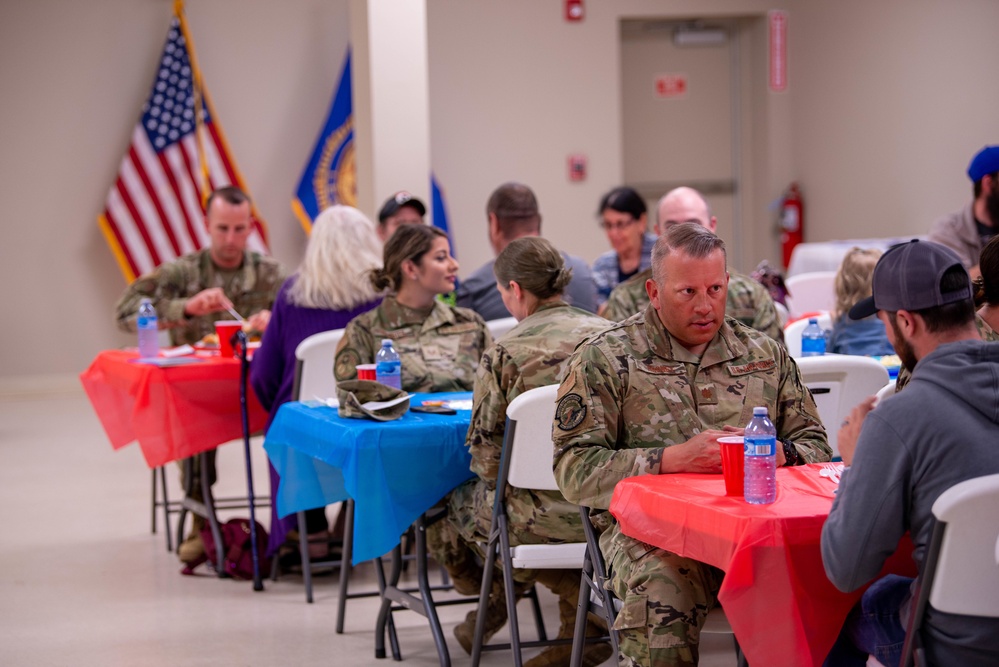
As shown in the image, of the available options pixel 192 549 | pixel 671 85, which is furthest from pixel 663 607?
pixel 671 85

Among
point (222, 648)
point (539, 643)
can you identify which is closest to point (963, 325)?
point (539, 643)

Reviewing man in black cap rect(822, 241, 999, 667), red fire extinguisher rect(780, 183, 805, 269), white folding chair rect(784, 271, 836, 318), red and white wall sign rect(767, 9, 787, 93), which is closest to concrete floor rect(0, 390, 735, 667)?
man in black cap rect(822, 241, 999, 667)

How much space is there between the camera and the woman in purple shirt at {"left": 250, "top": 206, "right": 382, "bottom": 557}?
193 inches

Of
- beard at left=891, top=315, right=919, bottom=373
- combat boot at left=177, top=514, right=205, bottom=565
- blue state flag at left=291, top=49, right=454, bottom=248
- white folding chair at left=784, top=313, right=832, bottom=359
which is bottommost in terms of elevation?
combat boot at left=177, top=514, right=205, bottom=565

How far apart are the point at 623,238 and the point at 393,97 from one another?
199 centimetres

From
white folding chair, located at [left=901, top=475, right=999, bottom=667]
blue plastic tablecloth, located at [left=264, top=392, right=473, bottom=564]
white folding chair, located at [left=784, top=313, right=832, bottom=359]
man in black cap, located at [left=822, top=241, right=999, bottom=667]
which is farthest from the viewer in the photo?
white folding chair, located at [left=784, top=313, right=832, bottom=359]

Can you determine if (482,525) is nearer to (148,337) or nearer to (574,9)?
(148,337)

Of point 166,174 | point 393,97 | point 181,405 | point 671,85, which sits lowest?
point 181,405

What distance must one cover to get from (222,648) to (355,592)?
0.80 metres

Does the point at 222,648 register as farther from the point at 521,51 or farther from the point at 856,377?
the point at 521,51

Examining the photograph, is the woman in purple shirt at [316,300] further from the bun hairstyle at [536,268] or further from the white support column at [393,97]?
the white support column at [393,97]

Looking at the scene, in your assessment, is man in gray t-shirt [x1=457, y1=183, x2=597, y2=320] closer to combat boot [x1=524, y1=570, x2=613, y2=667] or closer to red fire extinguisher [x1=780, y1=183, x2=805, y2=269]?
combat boot [x1=524, y1=570, x2=613, y2=667]

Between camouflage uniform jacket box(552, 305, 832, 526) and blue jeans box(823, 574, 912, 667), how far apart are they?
1.65ft

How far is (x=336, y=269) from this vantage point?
4922mm
